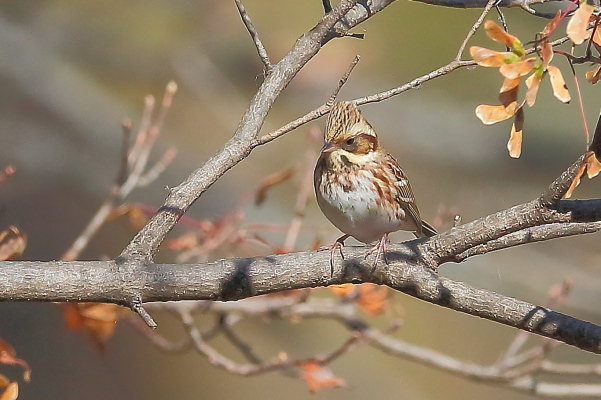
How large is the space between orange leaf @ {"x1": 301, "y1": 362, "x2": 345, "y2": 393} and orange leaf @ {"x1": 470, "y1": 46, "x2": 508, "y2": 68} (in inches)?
32.6

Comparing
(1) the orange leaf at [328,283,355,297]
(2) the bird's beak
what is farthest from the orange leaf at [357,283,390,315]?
(2) the bird's beak

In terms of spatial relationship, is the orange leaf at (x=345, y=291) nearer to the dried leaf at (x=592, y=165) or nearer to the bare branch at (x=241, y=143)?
the bare branch at (x=241, y=143)

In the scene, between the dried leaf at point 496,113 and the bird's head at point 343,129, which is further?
the bird's head at point 343,129

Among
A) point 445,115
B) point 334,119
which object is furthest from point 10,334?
point 445,115

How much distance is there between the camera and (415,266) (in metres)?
1.00

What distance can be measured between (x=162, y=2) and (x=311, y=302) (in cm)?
307

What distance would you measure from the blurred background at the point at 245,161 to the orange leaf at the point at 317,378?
289 mm

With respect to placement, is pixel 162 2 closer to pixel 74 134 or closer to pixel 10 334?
pixel 74 134

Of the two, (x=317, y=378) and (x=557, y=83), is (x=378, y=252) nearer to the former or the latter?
(x=557, y=83)

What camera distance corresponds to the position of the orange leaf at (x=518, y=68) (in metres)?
0.73

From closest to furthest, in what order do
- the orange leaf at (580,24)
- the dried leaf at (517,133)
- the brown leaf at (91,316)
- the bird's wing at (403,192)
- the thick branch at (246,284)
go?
the orange leaf at (580,24) → the dried leaf at (517,133) → the thick branch at (246,284) → the brown leaf at (91,316) → the bird's wing at (403,192)

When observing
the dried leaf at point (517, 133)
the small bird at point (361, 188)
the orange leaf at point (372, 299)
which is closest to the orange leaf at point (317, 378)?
the orange leaf at point (372, 299)

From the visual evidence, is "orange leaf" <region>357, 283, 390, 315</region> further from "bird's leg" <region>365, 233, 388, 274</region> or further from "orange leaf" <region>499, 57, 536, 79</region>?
"orange leaf" <region>499, 57, 536, 79</region>

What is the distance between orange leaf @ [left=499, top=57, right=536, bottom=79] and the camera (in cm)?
73
